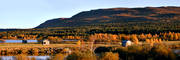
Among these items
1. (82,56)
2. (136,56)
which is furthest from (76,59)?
(136,56)

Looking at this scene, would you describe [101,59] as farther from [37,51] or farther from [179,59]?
[37,51]

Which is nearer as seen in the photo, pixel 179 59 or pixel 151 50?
pixel 179 59

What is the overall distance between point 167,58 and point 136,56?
571 centimetres

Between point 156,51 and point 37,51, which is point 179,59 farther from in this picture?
point 37,51

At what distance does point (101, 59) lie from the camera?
38281 mm

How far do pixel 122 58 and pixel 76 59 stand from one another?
34.9ft

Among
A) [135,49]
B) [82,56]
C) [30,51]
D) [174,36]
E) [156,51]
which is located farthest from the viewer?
[174,36]

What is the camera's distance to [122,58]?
4600 centimetres

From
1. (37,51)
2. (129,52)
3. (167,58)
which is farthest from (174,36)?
(167,58)

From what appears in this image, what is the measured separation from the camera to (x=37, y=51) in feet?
240

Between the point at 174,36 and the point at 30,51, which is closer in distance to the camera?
the point at 30,51

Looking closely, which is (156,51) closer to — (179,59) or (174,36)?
(179,59)

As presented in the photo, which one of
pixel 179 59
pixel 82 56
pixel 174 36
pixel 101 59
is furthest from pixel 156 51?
pixel 174 36

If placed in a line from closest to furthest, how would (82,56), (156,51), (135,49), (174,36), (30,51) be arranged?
(82,56), (156,51), (135,49), (30,51), (174,36)
